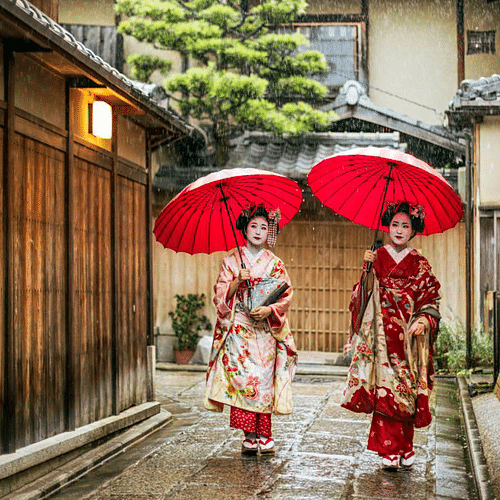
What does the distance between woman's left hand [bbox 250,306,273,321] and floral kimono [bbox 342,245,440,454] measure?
72cm

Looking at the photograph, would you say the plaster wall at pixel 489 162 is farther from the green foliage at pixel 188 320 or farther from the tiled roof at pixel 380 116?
the green foliage at pixel 188 320

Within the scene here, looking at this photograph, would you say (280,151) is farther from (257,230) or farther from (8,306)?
(8,306)

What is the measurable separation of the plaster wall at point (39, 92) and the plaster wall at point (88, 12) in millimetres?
11998

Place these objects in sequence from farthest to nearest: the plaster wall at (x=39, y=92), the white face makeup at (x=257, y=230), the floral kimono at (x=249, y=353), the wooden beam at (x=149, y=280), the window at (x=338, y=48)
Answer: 1. the window at (x=338, y=48)
2. the wooden beam at (x=149, y=280)
3. the white face makeup at (x=257, y=230)
4. the floral kimono at (x=249, y=353)
5. the plaster wall at (x=39, y=92)

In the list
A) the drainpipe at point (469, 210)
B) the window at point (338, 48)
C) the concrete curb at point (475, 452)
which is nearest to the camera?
the concrete curb at point (475, 452)

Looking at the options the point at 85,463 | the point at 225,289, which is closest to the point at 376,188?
the point at 225,289

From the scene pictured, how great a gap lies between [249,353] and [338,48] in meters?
13.5

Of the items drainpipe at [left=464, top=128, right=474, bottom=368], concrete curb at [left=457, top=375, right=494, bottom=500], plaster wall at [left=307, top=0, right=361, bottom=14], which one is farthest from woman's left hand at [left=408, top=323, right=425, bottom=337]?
plaster wall at [left=307, top=0, right=361, bottom=14]

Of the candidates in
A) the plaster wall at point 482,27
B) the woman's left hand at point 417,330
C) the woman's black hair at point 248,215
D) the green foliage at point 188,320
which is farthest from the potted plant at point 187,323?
the woman's left hand at point 417,330

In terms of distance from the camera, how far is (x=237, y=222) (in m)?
7.59

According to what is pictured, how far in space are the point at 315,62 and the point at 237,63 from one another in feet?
5.33

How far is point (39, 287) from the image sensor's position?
696cm

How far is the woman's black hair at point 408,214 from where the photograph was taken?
7.04 meters

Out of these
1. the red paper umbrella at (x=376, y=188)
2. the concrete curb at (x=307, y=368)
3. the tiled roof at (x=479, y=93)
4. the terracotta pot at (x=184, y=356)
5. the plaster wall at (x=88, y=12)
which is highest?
the plaster wall at (x=88, y=12)
